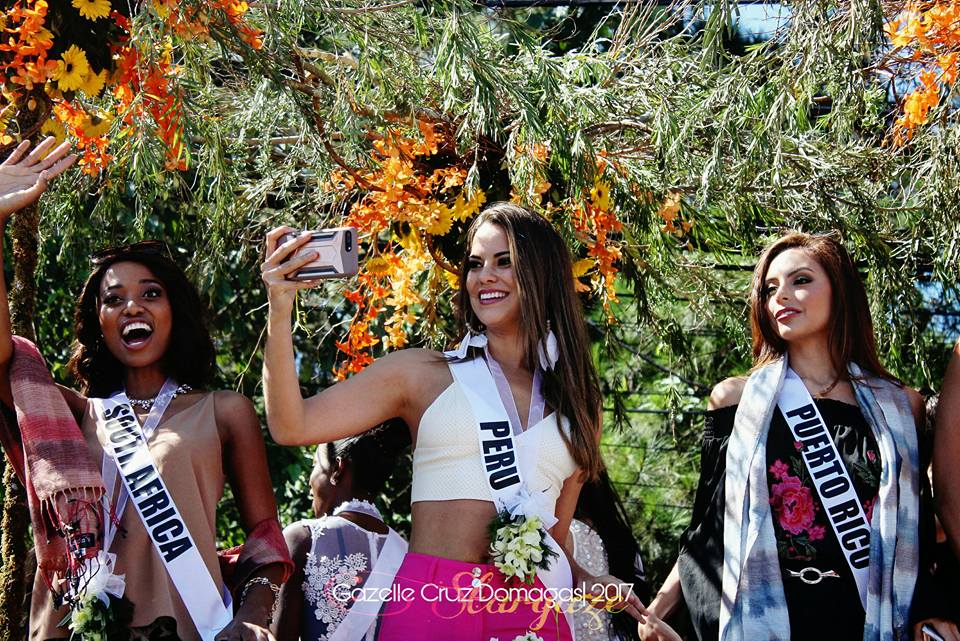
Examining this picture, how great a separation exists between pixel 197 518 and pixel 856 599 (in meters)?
1.59

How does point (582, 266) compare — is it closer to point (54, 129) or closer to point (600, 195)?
point (600, 195)

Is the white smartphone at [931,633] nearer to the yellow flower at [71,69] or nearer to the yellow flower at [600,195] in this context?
the yellow flower at [600,195]

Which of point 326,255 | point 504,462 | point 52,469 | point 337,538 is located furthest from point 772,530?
point 52,469

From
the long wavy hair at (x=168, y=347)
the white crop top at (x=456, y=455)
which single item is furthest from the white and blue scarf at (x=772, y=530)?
the long wavy hair at (x=168, y=347)

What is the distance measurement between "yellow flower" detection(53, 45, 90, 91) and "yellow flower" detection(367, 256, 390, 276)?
3.85 ft

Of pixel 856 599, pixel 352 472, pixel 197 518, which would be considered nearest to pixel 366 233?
pixel 352 472

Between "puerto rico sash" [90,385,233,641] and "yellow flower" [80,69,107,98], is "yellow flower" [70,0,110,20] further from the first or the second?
"puerto rico sash" [90,385,233,641]

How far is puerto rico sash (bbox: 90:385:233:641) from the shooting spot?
105 inches

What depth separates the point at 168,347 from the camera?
2.98m

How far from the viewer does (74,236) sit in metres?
4.16

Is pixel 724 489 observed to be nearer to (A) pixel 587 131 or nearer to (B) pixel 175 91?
(A) pixel 587 131

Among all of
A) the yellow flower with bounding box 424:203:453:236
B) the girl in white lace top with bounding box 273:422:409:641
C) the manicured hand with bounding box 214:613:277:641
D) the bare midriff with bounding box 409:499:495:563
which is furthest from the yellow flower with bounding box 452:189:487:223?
the manicured hand with bounding box 214:613:277:641

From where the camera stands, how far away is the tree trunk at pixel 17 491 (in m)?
3.42

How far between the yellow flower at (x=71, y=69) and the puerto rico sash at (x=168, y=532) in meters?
0.81
